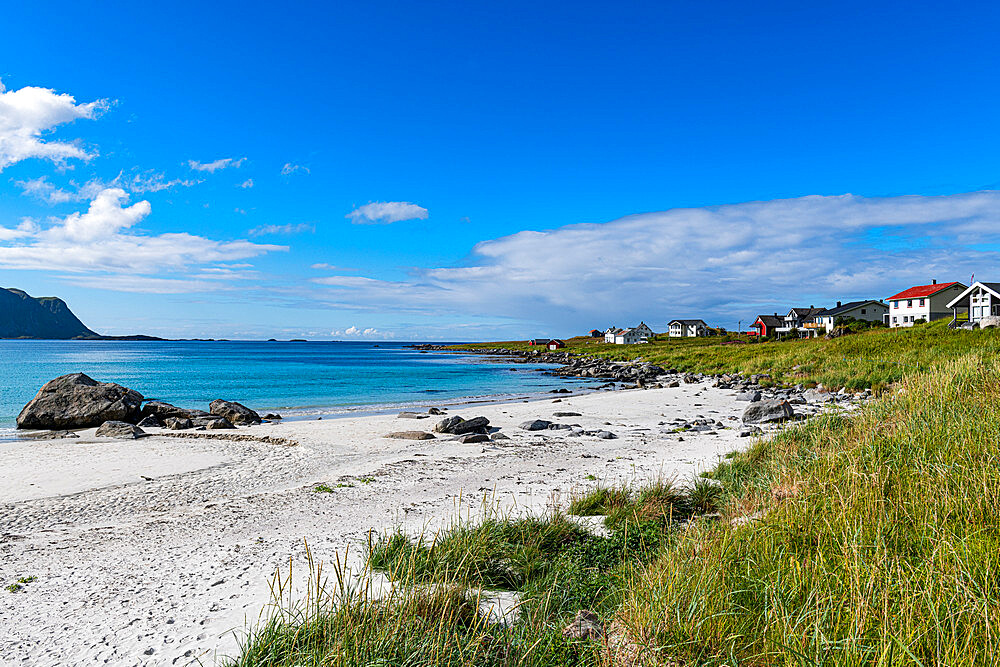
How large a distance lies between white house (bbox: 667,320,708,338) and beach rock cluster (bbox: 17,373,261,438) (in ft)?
424

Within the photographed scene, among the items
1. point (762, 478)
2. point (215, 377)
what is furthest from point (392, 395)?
point (762, 478)

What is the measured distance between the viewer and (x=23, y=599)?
19.0 ft

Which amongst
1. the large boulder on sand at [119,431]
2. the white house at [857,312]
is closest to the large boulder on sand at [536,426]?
the large boulder on sand at [119,431]

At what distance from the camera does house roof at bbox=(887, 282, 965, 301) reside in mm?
70625

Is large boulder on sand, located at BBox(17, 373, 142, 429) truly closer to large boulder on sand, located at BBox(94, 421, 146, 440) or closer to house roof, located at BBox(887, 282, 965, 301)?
large boulder on sand, located at BBox(94, 421, 146, 440)

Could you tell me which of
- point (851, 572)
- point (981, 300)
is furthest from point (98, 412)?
point (981, 300)

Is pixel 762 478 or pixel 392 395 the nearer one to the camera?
pixel 762 478

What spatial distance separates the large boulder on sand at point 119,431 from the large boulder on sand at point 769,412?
23776 millimetres

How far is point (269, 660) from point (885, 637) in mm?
4237

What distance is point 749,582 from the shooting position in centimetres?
429

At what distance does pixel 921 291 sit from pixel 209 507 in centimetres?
9326

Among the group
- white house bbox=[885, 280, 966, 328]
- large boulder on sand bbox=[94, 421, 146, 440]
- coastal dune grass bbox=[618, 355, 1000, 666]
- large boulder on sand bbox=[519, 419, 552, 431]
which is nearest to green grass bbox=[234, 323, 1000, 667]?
coastal dune grass bbox=[618, 355, 1000, 666]

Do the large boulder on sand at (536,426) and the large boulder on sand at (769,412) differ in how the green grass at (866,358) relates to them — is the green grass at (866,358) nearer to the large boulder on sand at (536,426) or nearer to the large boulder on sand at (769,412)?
the large boulder on sand at (769,412)

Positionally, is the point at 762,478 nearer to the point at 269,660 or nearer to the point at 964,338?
the point at 269,660
